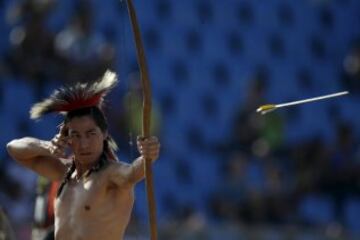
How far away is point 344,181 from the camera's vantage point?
11914mm

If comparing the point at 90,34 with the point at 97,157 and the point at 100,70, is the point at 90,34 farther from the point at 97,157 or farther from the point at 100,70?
the point at 97,157

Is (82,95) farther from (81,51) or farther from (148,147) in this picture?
(81,51)

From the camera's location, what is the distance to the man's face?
588 centimetres

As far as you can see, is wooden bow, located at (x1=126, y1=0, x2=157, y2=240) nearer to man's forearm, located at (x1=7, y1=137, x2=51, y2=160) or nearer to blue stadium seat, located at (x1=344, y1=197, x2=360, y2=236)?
man's forearm, located at (x1=7, y1=137, x2=51, y2=160)

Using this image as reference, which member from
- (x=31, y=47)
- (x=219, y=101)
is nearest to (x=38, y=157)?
(x=31, y=47)

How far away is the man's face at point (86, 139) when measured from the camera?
5.88 metres

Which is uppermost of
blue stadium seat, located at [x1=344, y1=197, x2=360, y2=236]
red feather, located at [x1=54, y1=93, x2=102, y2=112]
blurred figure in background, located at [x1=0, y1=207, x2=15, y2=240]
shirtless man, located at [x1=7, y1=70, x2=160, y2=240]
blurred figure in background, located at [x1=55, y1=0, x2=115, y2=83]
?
blurred figure in background, located at [x1=55, y1=0, x2=115, y2=83]

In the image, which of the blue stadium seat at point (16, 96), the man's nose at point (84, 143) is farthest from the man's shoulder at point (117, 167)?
the blue stadium seat at point (16, 96)

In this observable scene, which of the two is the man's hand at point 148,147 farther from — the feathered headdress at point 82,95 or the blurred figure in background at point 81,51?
the blurred figure in background at point 81,51

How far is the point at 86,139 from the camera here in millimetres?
5879

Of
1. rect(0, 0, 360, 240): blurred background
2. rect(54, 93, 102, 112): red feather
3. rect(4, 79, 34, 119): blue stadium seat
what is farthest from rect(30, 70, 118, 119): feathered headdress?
rect(4, 79, 34, 119): blue stadium seat

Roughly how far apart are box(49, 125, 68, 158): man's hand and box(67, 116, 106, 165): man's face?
6 cm

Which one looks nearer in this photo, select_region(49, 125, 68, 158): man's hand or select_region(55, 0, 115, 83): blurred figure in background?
select_region(49, 125, 68, 158): man's hand

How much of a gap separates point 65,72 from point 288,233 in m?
2.52
